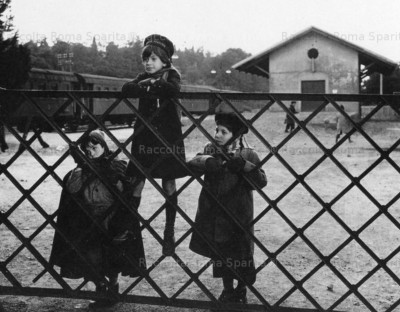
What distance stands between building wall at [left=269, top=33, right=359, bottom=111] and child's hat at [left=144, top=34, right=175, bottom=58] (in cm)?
2061

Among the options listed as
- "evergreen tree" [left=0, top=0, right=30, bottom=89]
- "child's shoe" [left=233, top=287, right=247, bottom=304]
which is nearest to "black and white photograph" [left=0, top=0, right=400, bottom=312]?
"child's shoe" [left=233, top=287, right=247, bottom=304]

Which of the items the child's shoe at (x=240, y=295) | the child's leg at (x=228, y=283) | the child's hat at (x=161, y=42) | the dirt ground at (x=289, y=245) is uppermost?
the child's hat at (x=161, y=42)

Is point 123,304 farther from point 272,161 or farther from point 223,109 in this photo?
point 272,161

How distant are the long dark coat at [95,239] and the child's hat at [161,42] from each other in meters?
0.98

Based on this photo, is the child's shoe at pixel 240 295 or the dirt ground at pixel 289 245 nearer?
the child's shoe at pixel 240 295

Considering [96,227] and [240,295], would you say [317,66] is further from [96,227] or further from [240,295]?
[96,227]

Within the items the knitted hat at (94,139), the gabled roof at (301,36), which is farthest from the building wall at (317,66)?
the knitted hat at (94,139)

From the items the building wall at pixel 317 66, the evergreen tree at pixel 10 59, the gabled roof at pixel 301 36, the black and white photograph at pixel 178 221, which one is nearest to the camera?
the black and white photograph at pixel 178 221

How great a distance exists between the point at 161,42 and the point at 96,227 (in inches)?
59.0

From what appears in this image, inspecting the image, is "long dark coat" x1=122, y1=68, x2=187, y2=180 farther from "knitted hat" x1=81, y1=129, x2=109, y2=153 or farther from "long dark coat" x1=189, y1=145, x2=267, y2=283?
"long dark coat" x1=189, y1=145, x2=267, y2=283

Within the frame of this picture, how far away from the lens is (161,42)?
3.63 m

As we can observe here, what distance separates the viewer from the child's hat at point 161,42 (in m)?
3.60

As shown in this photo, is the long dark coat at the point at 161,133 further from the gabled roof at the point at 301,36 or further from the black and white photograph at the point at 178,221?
the gabled roof at the point at 301,36

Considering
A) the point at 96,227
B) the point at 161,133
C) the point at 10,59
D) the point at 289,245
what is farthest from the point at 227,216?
the point at 10,59
